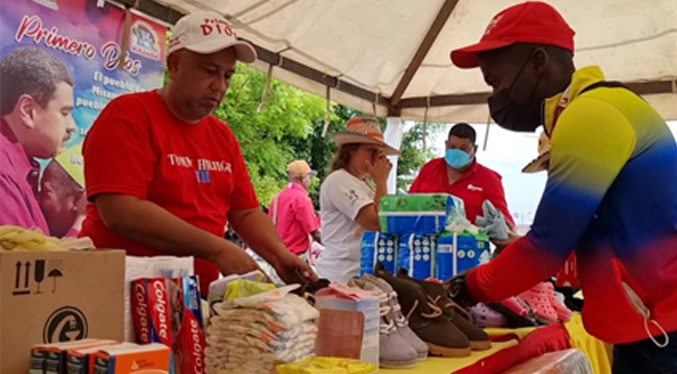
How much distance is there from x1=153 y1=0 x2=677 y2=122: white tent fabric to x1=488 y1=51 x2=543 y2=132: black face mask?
1.72m

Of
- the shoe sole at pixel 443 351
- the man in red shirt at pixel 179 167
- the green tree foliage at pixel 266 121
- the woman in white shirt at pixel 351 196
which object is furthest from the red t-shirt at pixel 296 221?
the green tree foliage at pixel 266 121

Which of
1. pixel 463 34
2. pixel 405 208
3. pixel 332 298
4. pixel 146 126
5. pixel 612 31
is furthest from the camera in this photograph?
pixel 463 34

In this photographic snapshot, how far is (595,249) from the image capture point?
1.46 meters

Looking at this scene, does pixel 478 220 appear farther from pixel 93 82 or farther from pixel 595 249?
pixel 93 82

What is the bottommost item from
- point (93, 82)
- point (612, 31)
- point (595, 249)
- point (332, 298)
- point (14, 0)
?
point (332, 298)

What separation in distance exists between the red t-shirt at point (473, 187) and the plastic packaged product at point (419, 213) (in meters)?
0.84

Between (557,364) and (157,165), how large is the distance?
1.25 metres

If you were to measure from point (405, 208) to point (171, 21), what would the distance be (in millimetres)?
1307

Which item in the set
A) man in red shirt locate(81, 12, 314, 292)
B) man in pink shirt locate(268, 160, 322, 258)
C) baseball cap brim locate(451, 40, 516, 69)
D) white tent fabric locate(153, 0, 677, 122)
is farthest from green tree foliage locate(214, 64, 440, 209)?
baseball cap brim locate(451, 40, 516, 69)

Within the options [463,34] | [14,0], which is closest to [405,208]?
[14,0]

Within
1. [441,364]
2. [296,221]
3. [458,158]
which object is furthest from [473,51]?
[296,221]

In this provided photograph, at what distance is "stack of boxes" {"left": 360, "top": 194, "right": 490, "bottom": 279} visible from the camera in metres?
2.54

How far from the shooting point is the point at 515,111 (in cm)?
171

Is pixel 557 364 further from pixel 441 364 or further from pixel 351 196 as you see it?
pixel 351 196
